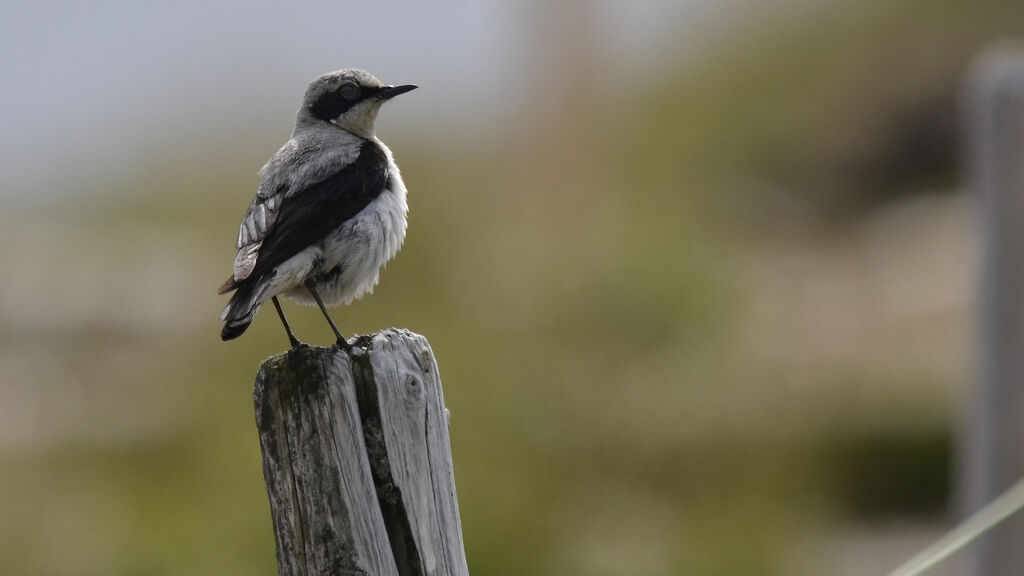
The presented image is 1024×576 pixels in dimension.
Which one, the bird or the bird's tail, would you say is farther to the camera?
the bird

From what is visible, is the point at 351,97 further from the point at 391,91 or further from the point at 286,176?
the point at 286,176

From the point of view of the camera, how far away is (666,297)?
9656mm

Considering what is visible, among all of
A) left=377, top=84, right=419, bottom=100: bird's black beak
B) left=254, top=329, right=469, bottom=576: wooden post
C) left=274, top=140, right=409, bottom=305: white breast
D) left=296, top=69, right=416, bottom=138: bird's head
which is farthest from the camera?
left=296, top=69, right=416, bottom=138: bird's head

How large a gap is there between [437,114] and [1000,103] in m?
9.38

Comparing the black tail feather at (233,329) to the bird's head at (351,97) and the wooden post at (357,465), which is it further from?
the bird's head at (351,97)

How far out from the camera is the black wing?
12.9 feet

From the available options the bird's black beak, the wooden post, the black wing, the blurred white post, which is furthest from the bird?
the blurred white post

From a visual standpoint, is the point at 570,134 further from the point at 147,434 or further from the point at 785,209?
the point at 147,434

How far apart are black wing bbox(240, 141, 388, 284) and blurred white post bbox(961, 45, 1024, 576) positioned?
2292 mm

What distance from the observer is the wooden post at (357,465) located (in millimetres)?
2785

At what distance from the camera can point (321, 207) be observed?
164 inches

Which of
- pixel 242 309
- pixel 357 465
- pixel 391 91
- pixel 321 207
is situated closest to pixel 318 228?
pixel 321 207

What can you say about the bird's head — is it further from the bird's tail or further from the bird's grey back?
the bird's tail

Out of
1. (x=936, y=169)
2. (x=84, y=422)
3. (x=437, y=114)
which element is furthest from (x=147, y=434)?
(x=936, y=169)
